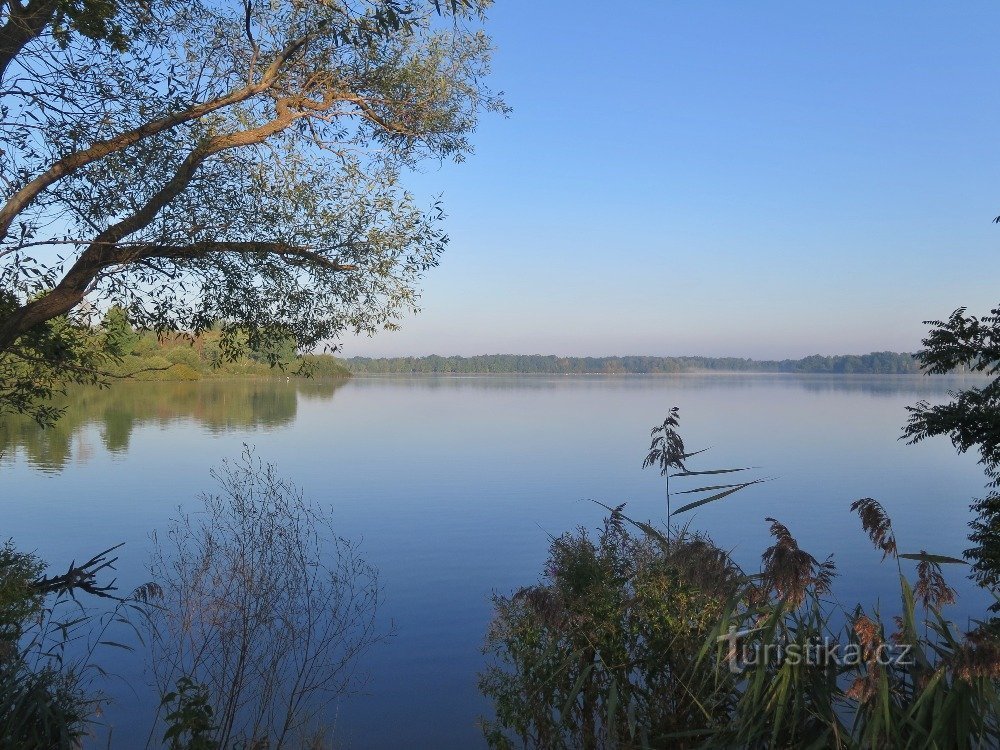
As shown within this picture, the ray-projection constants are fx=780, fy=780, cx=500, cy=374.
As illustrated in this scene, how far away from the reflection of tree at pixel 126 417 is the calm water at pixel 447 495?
33cm

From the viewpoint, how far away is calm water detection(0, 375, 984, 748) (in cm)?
1280

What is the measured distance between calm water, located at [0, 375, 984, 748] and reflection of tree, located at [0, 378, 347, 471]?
1.09 ft

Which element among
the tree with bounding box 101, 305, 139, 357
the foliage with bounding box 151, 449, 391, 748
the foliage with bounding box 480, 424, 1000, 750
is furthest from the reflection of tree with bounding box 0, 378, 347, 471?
the foliage with bounding box 480, 424, 1000, 750

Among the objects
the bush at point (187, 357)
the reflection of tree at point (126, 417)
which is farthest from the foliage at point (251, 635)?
the bush at point (187, 357)

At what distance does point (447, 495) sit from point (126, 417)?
39.8 meters

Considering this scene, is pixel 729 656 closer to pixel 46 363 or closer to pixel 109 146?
pixel 109 146

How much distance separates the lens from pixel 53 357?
25.9ft

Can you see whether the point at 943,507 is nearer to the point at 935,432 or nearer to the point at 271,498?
the point at 935,432

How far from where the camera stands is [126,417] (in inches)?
2293

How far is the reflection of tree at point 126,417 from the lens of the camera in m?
38.8

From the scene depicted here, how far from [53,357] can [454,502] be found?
64.4 ft

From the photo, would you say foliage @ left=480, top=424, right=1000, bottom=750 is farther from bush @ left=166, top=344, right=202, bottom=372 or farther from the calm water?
bush @ left=166, top=344, right=202, bottom=372

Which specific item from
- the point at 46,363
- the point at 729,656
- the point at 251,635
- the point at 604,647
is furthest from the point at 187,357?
the point at 729,656

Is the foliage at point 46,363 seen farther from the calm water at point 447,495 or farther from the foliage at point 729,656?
the foliage at point 729,656
